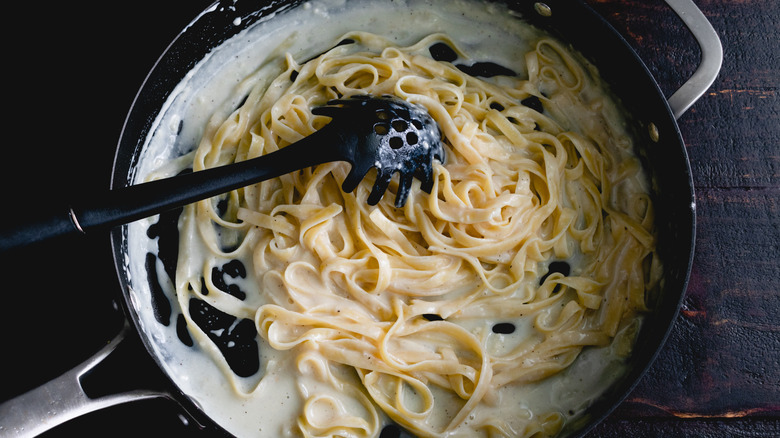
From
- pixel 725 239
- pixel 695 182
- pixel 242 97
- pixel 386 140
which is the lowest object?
pixel 725 239

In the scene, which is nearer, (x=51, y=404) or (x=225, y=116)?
(x=51, y=404)

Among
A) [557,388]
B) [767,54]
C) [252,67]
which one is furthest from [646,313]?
[252,67]

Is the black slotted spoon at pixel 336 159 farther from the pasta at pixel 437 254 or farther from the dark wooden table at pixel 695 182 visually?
the dark wooden table at pixel 695 182

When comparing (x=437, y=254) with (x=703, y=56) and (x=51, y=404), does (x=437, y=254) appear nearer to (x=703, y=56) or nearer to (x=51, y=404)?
(x=703, y=56)

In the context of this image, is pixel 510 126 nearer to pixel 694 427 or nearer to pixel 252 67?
pixel 252 67

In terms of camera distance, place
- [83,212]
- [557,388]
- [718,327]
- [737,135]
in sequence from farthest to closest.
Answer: [737,135]
[718,327]
[557,388]
[83,212]

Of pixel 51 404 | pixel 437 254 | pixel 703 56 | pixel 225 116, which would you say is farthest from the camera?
pixel 225 116

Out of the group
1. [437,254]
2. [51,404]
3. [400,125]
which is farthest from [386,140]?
[51,404]
